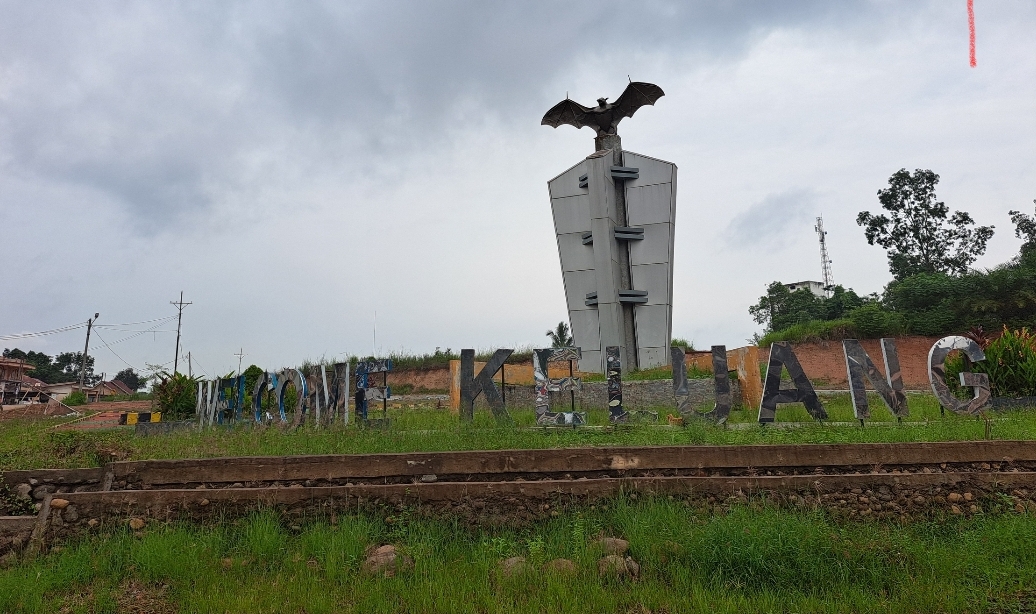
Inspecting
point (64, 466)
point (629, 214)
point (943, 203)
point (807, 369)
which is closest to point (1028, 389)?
point (629, 214)

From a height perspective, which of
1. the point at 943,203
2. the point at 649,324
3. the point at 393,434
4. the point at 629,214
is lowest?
the point at 393,434

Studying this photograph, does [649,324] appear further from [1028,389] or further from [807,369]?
[807,369]

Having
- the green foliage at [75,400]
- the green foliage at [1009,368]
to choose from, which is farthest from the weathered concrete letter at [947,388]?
the green foliage at [75,400]

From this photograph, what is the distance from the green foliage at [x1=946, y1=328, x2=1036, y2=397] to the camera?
11.1m

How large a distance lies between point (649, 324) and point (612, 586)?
10.9 meters

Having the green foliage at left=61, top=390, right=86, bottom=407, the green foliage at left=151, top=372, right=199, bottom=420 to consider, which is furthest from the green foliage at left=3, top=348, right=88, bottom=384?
the green foliage at left=151, top=372, right=199, bottom=420

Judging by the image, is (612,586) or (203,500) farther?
(203,500)

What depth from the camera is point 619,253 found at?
50.5ft

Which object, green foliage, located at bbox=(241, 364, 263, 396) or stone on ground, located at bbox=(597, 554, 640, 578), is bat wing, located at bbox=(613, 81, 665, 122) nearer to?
green foliage, located at bbox=(241, 364, 263, 396)

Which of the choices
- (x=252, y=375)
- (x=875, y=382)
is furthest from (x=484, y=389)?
(x=252, y=375)

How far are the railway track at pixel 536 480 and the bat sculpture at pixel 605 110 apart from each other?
38.1 feet

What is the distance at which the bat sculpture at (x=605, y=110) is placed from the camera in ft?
52.2

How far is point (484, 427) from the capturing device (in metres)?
8.84

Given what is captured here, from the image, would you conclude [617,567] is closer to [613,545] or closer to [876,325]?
[613,545]
